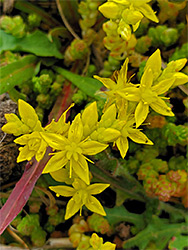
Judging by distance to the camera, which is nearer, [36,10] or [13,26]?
[13,26]

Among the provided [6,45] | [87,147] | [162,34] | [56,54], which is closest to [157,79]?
[87,147]

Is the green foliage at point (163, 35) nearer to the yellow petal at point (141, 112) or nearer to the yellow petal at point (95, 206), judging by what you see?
the yellow petal at point (141, 112)

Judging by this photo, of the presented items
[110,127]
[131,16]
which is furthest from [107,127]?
[131,16]

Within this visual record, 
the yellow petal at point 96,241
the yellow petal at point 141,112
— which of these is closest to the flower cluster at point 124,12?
the yellow petal at point 141,112

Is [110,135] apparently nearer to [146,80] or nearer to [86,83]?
[146,80]

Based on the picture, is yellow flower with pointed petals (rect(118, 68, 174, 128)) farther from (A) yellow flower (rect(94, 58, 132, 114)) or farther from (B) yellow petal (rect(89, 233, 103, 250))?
(B) yellow petal (rect(89, 233, 103, 250))

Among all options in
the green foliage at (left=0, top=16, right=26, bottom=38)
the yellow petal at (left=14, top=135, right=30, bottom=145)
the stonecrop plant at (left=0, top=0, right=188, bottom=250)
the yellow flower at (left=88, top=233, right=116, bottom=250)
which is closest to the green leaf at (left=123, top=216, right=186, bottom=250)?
the stonecrop plant at (left=0, top=0, right=188, bottom=250)
